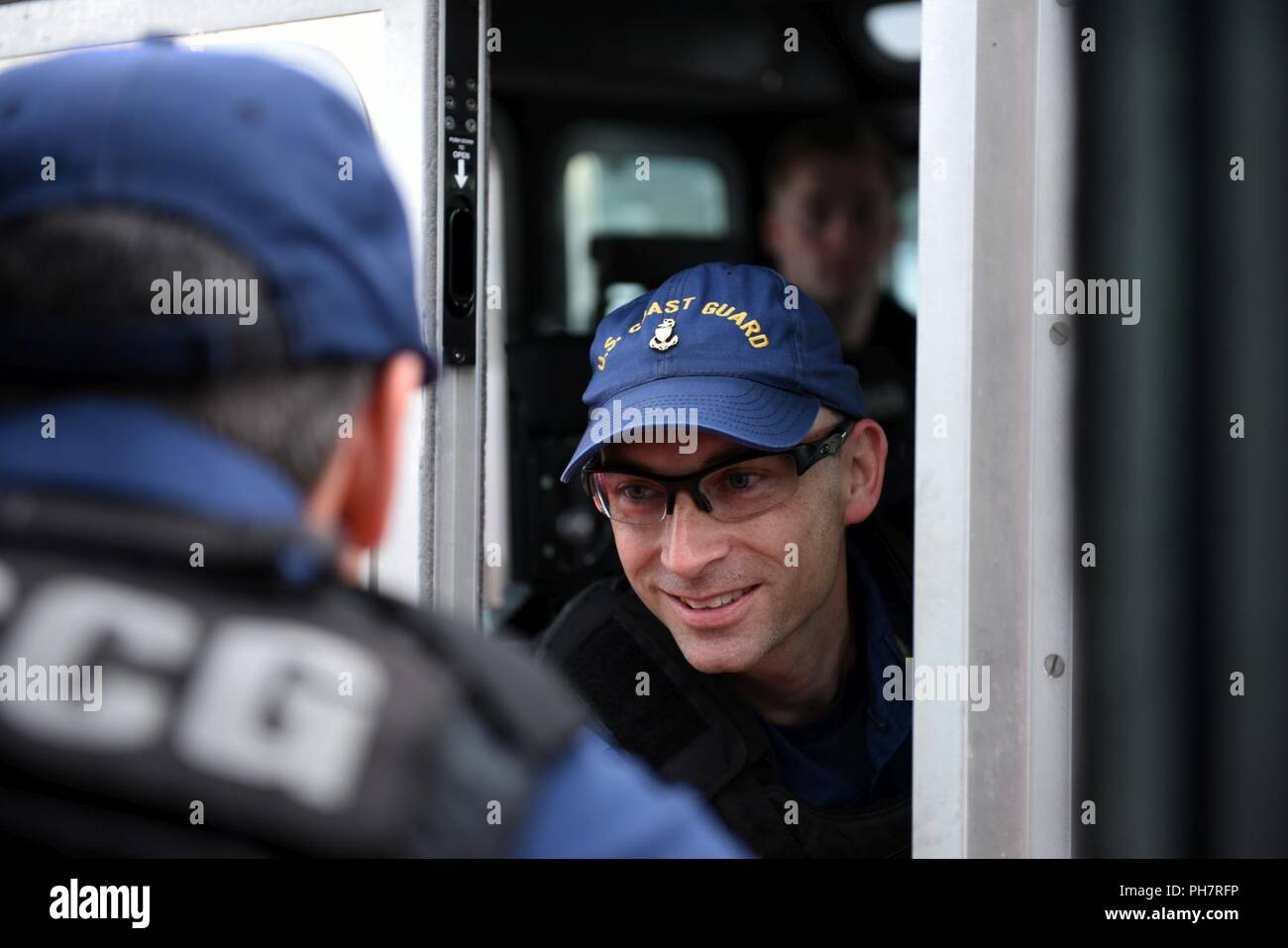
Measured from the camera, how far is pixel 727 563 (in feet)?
8.05

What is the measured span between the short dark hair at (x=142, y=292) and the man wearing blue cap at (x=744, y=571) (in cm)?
145

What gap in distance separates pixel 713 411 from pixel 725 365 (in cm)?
10

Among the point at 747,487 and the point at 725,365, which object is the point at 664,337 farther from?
the point at 747,487

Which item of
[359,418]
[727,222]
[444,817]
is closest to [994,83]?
[359,418]

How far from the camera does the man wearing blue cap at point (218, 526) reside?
2.61 feet

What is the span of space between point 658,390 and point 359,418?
1.47 metres

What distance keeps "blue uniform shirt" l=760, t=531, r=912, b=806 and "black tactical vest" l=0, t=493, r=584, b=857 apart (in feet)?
5.66

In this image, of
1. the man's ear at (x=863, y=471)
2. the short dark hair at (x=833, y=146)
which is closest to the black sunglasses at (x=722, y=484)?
the man's ear at (x=863, y=471)

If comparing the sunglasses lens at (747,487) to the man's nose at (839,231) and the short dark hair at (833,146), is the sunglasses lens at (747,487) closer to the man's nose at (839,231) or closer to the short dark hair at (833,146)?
the man's nose at (839,231)
